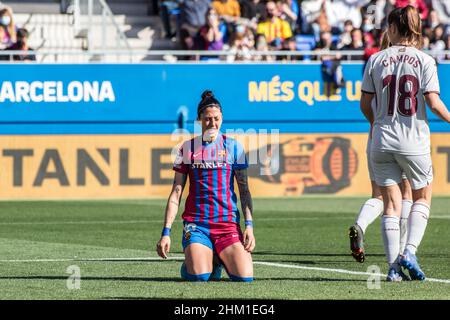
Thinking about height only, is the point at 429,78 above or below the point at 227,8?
below

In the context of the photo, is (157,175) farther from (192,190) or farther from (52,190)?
(192,190)

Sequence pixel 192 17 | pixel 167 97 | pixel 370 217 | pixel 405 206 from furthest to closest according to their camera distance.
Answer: pixel 192 17 < pixel 167 97 < pixel 370 217 < pixel 405 206

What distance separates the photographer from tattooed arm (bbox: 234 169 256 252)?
10.5 metres

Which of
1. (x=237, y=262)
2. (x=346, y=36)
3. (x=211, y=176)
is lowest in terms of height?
(x=237, y=262)

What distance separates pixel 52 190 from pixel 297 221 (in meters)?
6.98

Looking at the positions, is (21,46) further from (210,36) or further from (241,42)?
(241,42)

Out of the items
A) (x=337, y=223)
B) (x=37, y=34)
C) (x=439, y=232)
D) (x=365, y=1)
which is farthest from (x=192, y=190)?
(x=365, y=1)

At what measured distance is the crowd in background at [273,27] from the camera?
27.2 m

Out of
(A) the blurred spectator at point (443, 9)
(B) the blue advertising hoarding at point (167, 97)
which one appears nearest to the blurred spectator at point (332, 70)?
(B) the blue advertising hoarding at point (167, 97)

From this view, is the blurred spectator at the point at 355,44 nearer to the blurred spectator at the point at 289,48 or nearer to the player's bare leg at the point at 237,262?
the blurred spectator at the point at 289,48

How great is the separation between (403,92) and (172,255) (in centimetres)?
425

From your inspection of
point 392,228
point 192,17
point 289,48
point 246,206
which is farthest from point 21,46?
point 392,228

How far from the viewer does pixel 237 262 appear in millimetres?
10719
